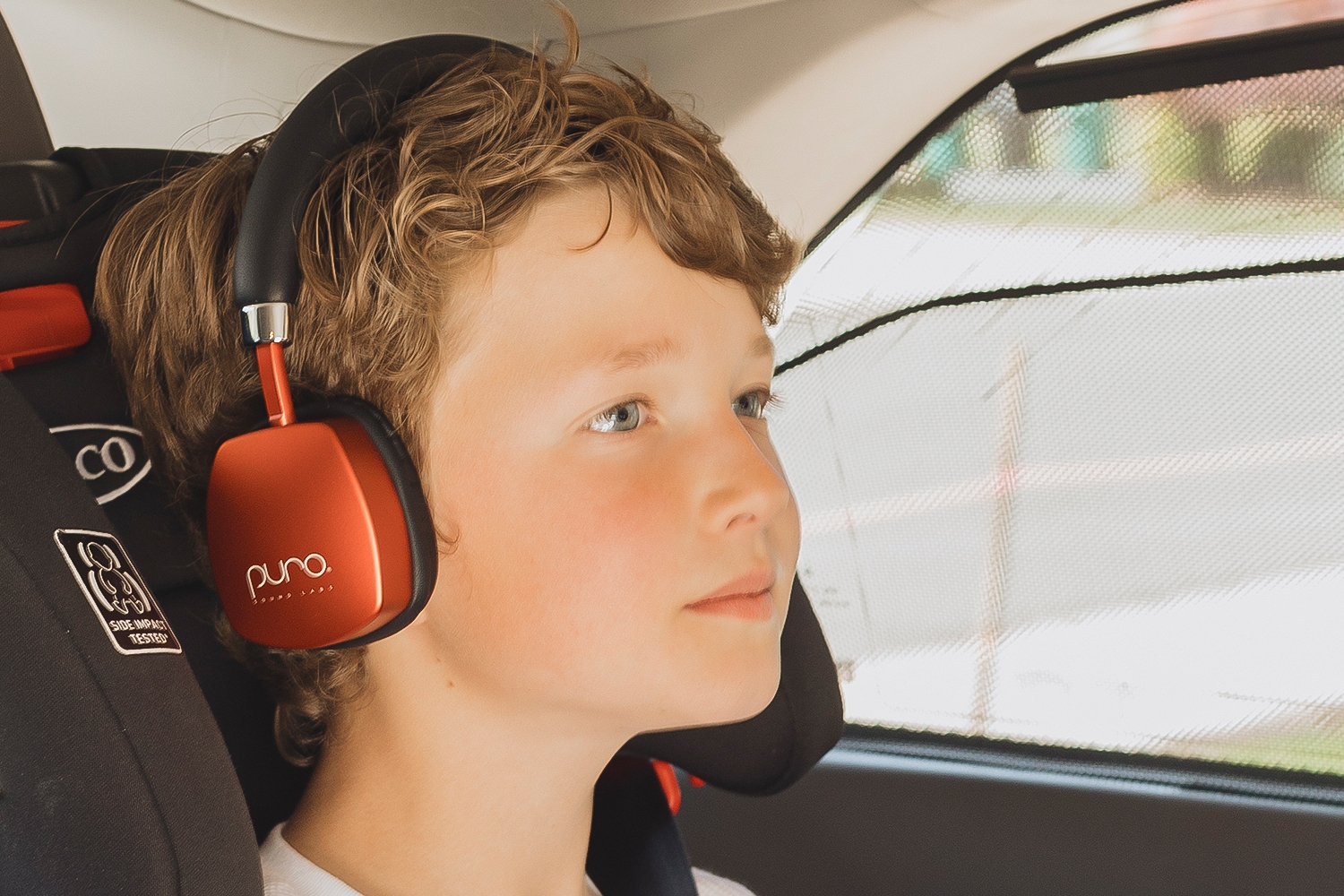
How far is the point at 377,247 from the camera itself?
0.89m

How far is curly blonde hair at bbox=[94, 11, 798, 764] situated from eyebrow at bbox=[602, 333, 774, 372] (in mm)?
91

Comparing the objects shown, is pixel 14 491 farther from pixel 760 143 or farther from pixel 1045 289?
pixel 1045 289

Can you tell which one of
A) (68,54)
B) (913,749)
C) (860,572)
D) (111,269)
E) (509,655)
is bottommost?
(913,749)

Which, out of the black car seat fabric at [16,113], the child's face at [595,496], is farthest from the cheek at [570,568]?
the black car seat fabric at [16,113]

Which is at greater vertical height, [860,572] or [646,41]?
[646,41]

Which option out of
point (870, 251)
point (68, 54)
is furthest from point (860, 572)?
point (68, 54)

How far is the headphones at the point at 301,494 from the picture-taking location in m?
0.76

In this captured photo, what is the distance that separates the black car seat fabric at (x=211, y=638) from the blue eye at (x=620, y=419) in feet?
1.18

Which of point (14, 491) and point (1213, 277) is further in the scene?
point (1213, 277)

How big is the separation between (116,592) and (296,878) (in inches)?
14.9

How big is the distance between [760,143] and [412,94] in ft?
1.77

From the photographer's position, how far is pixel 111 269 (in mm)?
938

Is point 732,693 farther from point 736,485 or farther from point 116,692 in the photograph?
point 116,692

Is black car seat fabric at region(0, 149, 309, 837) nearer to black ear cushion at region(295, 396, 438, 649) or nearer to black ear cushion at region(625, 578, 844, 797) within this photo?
black ear cushion at region(295, 396, 438, 649)
